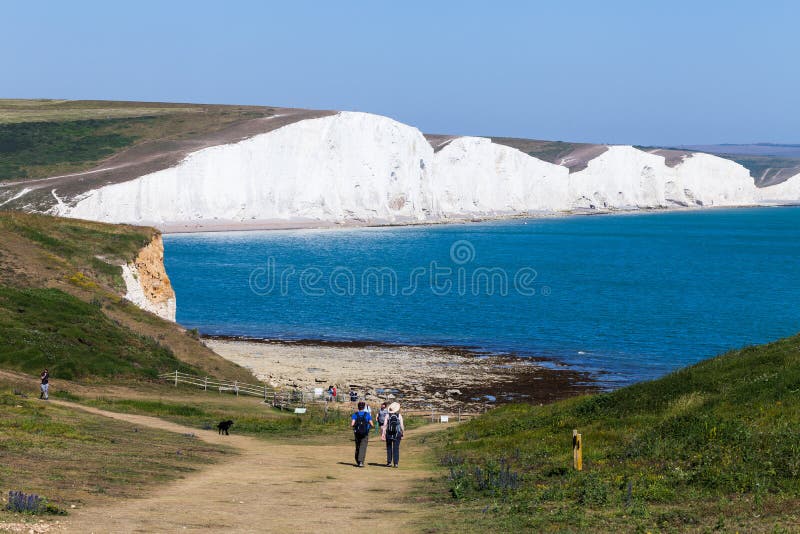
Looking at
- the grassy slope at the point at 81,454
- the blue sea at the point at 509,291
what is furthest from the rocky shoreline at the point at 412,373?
the grassy slope at the point at 81,454

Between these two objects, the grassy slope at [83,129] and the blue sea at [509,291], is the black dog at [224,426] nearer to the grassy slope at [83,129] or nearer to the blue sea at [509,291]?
the blue sea at [509,291]

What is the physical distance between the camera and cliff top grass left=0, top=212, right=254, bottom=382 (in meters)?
32.3

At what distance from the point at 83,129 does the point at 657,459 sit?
172 m

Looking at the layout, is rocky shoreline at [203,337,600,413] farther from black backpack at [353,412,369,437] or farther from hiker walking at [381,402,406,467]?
black backpack at [353,412,369,437]

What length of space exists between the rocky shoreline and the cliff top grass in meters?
6.26

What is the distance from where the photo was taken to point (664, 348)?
55875 millimetres

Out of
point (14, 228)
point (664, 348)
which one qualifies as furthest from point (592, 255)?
point (14, 228)

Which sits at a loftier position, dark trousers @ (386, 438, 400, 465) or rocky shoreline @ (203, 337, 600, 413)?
dark trousers @ (386, 438, 400, 465)

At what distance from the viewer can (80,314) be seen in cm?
3700

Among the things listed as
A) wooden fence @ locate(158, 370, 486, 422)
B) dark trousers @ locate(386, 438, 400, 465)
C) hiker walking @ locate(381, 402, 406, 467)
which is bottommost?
wooden fence @ locate(158, 370, 486, 422)

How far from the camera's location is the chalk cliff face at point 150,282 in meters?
46.8

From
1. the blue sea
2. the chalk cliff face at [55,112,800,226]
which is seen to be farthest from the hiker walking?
the chalk cliff face at [55,112,800,226]

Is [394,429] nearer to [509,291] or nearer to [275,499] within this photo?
[275,499]

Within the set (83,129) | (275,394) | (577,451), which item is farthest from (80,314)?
(83,129)
